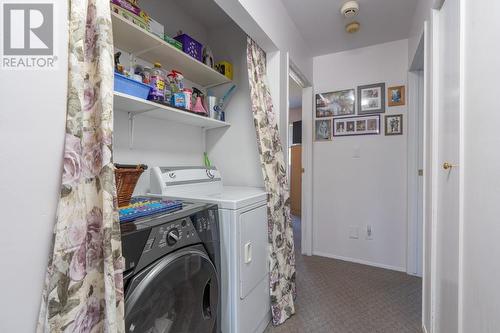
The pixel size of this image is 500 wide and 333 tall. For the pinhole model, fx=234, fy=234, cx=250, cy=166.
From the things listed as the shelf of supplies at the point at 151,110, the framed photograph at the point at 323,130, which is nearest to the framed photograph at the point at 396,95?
the framed photograph at the point at 323,130

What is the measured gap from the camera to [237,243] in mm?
1267

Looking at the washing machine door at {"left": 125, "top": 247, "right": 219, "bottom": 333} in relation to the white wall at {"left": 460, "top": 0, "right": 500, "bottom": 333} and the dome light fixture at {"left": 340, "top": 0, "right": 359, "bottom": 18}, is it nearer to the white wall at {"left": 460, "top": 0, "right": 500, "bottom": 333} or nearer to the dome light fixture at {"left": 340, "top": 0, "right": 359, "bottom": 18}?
the white wall at {"left": 460, "top": 0, "right": 500, "bottom": 333}

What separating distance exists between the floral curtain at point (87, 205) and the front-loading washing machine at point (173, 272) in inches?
3.5

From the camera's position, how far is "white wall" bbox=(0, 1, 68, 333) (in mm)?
536

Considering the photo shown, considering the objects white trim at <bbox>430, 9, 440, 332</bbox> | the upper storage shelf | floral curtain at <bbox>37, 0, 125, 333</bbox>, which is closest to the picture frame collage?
white trim at <bbox>430, 9, 440, 332</bbox>

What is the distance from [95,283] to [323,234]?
257 centimetres

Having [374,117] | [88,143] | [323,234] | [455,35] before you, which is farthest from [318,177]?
[88,143]

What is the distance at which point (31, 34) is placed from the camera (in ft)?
2.06

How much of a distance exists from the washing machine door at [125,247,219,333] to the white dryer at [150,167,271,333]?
0.42 ft

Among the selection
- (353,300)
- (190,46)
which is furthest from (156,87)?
(353,300)

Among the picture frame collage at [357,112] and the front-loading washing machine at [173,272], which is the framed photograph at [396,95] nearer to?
the picture frame collage at [357,112]

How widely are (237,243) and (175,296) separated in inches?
15.7

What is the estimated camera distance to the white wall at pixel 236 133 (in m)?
1.97

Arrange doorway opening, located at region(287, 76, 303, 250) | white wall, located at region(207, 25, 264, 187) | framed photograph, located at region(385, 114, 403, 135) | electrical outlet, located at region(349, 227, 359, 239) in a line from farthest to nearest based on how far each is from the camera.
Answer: doorway opening, located at region(287, 76, 303, 250) < electrical outlet, located at region(349, 227, 359, 239) < framed photograph, located at region(385, 114, 403, 135) < white wall, located at region(207, 25, 264, 187)
